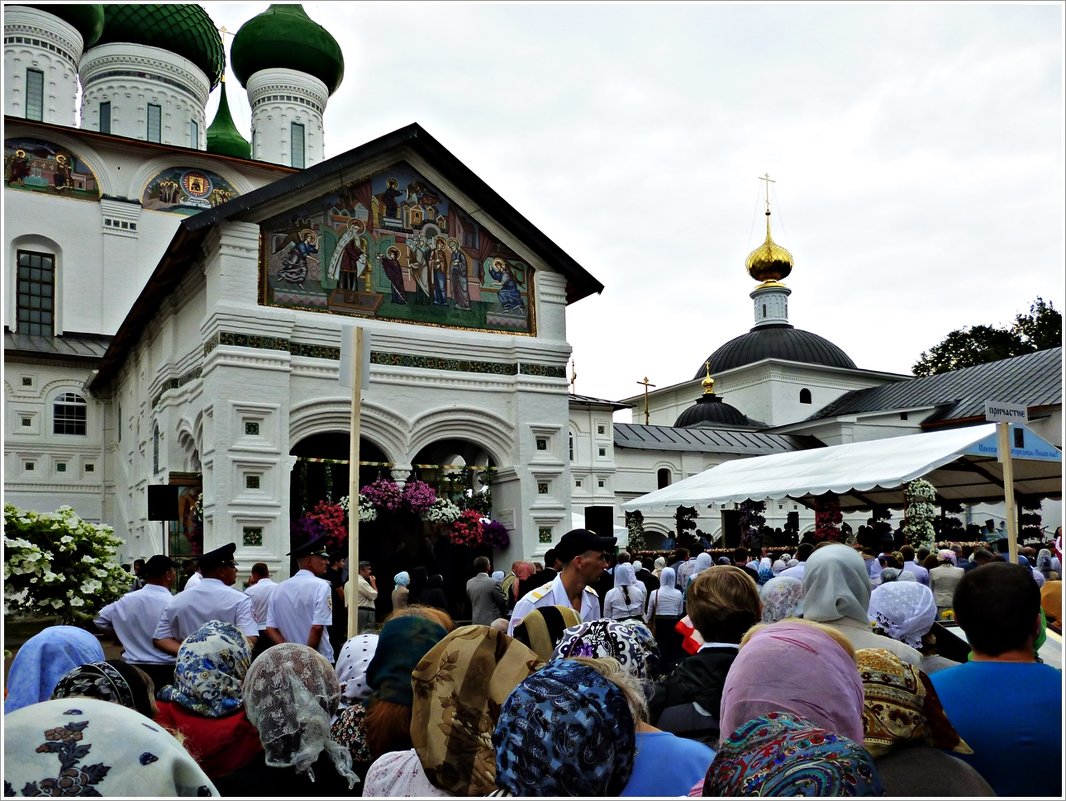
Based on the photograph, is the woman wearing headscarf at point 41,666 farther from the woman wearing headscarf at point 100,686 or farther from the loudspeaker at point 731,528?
the loudspeaker at point 731,528

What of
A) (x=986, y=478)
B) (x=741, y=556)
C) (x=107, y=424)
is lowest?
(x=741, y=556)

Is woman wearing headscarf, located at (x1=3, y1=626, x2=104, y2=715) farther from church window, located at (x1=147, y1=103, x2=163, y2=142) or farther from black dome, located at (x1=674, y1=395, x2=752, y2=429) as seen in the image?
black dome, located at (x1=674, y1=395, x2=752, y2=429)

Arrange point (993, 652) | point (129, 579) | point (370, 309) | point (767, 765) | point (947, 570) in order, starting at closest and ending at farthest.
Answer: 1. point (767, 765)
2. point (993, 652)
3. point (129, 579)
4. point (947, 570)
5. point (370, 309)

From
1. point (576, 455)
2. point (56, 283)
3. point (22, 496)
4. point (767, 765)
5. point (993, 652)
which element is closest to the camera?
point (767, 765)

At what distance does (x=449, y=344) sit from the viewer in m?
18.1

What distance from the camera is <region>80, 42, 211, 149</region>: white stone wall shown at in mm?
31922

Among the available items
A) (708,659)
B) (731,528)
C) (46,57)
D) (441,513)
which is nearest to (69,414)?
(46,57)

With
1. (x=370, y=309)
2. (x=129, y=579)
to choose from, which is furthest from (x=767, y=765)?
(x=370, y=309)

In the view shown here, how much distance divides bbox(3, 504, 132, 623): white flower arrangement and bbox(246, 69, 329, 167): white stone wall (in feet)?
92.2

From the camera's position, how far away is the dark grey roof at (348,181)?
53.5 feet

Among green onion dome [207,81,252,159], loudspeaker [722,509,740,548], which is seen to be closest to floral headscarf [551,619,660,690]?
loudspeaker [722,509,740,548]

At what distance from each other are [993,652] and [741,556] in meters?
15.3

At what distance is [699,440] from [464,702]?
1429 inches

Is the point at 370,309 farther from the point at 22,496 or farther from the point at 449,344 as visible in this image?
the point at 22,496
